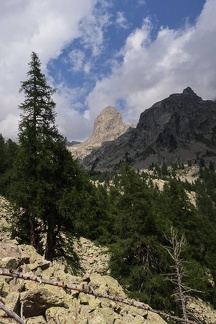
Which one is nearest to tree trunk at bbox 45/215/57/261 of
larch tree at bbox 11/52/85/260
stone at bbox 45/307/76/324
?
larch tree at bbox 11/52/85/260

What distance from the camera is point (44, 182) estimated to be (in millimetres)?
20031

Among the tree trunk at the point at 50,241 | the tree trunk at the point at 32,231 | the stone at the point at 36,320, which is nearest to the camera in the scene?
the stone at the point at 36,320

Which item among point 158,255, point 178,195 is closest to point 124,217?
point 158,255

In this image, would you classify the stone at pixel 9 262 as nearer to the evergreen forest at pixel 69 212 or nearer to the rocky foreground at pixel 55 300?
the rocky foreground at pixel 55 300

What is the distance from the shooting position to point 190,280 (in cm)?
2136

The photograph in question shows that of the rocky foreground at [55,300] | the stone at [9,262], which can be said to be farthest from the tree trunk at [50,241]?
the stone at [9,262]

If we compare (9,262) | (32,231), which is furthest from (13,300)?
(32,231)

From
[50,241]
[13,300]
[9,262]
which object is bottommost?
[13,300]

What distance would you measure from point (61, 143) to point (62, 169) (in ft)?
6.03

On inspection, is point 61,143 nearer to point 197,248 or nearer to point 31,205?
point 31,205

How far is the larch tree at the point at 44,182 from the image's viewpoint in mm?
19578

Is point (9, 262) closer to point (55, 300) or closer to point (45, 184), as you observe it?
point (55, 300)

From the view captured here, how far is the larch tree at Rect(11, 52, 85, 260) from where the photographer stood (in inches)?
771

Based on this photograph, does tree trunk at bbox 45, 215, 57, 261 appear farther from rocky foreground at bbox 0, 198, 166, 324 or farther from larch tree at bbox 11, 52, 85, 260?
rocky foreground at bbox 0, 198, 166, 324
